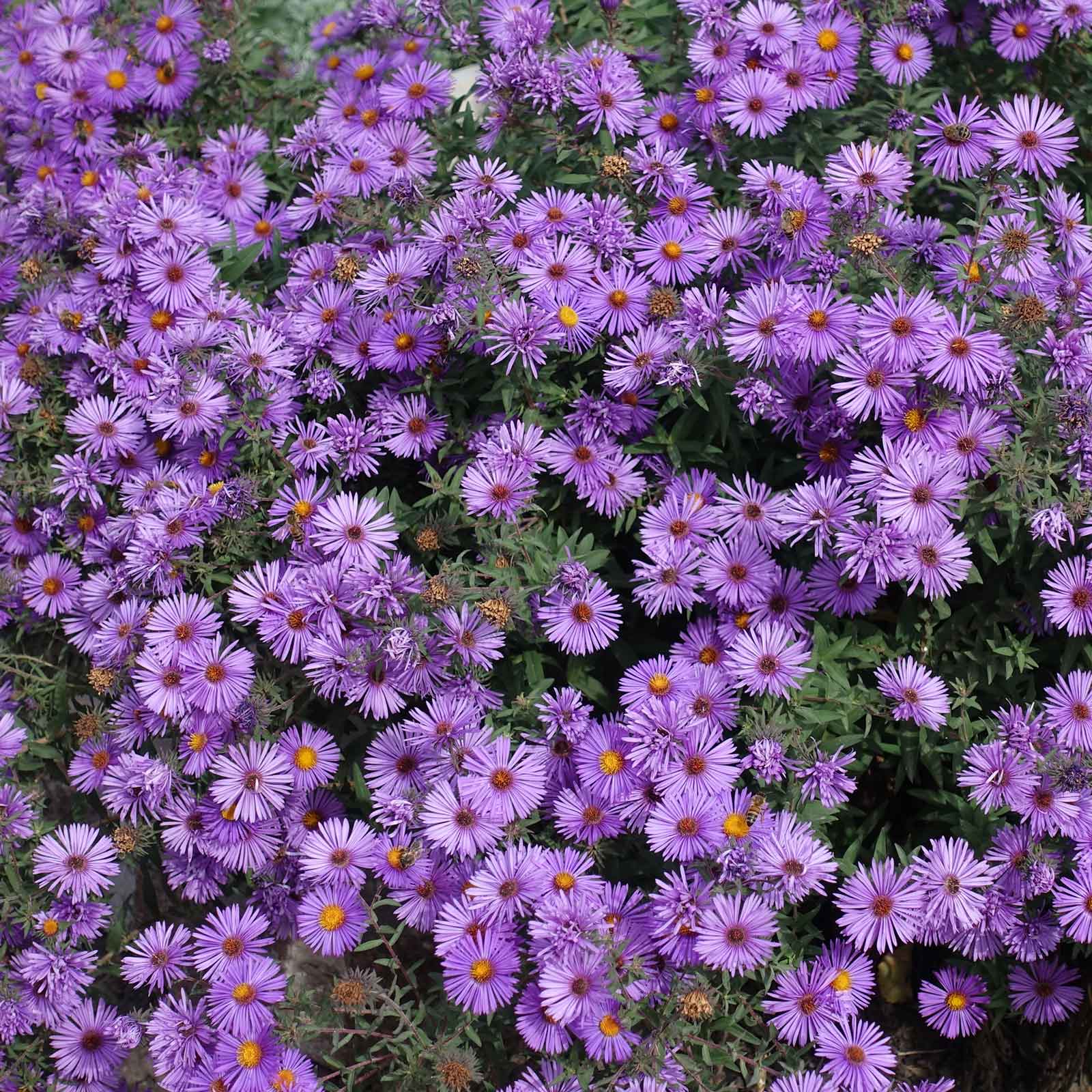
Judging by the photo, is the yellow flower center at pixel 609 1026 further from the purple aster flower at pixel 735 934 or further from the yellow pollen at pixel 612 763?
the yellow pollen at pixel 612 763

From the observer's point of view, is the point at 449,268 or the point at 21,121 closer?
the point at 449,268

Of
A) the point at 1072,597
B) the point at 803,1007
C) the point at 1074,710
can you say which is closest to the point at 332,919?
the point at 803,1007

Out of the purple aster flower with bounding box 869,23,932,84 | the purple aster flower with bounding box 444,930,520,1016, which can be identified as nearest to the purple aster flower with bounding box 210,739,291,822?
the purple aster flower with bounding box 444,930,520,1016

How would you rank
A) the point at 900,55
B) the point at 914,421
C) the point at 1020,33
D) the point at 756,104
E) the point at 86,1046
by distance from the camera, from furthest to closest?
the point at 1020,33 → the point at 900,55 → the point at 756,104 → the point at 86,1046 → the point at 914,421

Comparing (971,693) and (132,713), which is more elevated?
(971,693)

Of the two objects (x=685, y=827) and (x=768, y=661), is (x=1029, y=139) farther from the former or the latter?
(x=685, y=827)

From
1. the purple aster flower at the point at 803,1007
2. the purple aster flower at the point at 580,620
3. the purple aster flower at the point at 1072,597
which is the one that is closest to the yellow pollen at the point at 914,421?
the purple aster flower at the point at 1072,597

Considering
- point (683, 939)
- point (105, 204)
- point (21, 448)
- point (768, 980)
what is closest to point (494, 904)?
point (683, 939)

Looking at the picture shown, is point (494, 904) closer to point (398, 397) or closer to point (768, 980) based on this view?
point (768, 980)
